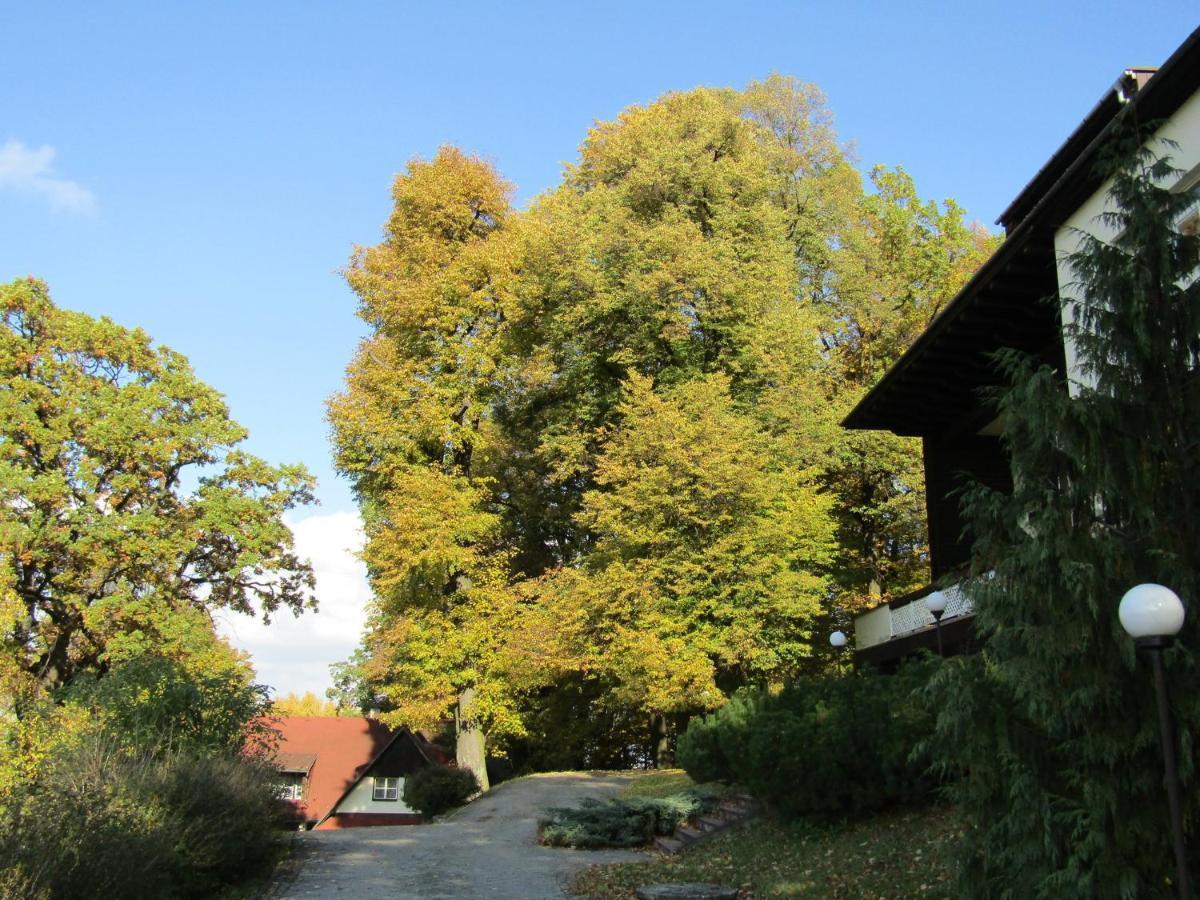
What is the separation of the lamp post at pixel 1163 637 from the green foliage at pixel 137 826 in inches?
308

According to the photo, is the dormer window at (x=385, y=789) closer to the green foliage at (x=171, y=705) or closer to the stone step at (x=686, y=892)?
the green foliage at (x=171, y=705)

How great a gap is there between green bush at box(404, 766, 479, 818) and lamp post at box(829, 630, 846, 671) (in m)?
10.1

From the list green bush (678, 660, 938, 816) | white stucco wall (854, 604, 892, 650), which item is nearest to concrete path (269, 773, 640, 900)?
green bush (678, 660, 938, 816)

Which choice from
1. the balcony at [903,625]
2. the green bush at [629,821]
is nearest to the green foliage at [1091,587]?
the balcony at [903,625]

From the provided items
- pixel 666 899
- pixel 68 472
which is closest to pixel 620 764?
pixel 68 472

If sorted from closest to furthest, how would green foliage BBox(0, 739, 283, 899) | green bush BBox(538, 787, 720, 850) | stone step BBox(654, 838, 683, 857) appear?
green foliage BBox(0, 739, 283, 899)
stone step BBox(654, 838, 683, 857)
green bush BBox(538, 787, 720, 850)

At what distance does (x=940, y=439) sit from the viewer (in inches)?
757

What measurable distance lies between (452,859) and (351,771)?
101 ft

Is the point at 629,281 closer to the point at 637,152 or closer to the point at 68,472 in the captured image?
the point at 637,152

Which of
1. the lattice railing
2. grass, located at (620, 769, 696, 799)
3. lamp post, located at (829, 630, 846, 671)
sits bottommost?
grass, located at (620, 769, 696, 799)

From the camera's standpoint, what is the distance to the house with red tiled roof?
42.2 metres

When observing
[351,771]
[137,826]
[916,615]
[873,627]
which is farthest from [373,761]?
[137,826]

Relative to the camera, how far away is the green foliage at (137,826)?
28.6 ft

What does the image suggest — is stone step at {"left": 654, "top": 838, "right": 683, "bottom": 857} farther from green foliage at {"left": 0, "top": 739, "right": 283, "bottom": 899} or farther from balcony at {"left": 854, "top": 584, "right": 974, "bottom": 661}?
green foliage at {"left": 0, "top": 739, "right": 283, "bottom": 899}
